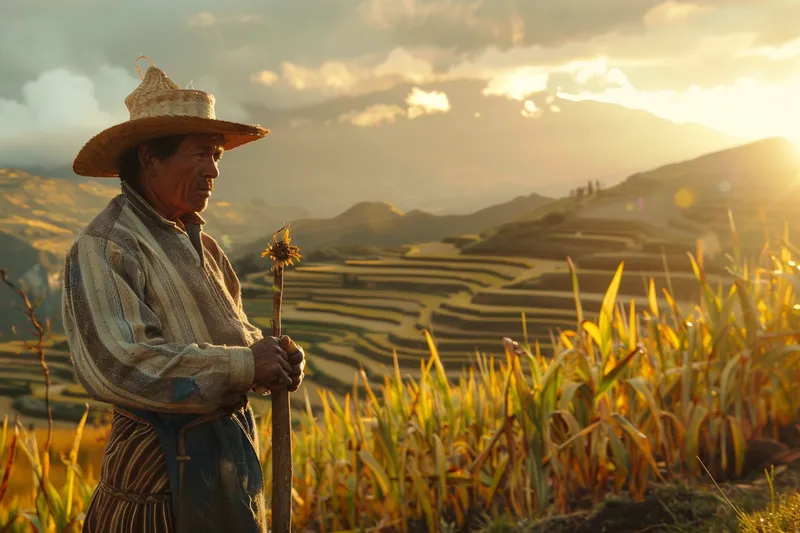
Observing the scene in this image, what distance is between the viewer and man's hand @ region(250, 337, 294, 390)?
6.57 feet

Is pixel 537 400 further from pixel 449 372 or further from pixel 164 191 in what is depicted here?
pixel 449 372

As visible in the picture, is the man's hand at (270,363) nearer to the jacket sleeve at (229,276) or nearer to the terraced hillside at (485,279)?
the jacket sleeve at (229,276)

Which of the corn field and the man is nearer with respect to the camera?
the man

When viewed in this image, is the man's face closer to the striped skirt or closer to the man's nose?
the man's nose

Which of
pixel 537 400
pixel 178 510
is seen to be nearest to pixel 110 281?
pixel 178 510

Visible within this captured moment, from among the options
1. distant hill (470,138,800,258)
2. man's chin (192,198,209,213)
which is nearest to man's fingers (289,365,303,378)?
man's chin (192,198,209,213)

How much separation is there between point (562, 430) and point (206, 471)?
1.83 m

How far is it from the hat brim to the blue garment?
742mm

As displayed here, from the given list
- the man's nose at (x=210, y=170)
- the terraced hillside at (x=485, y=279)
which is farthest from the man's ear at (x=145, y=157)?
the terraced hillside at (x=485, y=279)

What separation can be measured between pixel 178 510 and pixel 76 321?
1.88 feet

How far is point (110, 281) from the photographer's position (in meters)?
1.96

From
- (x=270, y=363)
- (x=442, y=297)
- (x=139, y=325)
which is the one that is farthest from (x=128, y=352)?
(x=442, y=297)

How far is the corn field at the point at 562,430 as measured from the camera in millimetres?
3273

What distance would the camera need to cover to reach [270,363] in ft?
6.59
